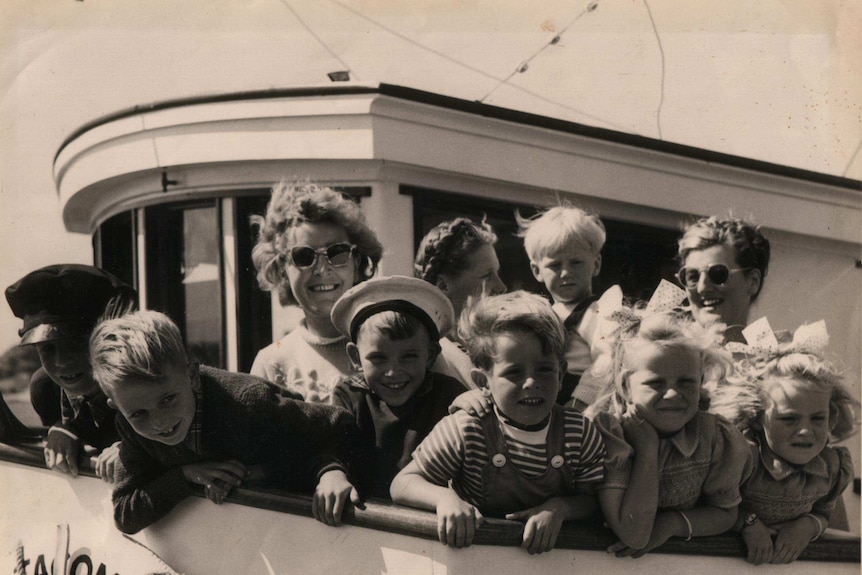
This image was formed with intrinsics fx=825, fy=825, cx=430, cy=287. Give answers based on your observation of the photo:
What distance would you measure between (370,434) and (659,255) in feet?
3.59

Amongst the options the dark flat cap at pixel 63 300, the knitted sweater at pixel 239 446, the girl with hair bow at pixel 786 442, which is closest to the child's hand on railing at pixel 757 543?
the girl with hair bow at pixel 786 442

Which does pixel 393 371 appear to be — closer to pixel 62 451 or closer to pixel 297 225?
pixel 297 225

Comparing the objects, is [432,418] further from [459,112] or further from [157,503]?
[459,112]

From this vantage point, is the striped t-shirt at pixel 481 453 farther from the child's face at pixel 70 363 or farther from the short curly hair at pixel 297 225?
the child's face at pixel 70 363

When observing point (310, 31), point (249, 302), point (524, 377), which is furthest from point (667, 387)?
point (310, 31)

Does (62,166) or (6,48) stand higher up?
(6,48)

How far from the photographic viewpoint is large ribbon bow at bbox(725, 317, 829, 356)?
6.10 ft

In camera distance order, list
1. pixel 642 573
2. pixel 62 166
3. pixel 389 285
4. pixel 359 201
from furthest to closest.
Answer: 1. pixel 62 166
2. pixel 359 201
3. pixel 389 285
4. pixel 642 573

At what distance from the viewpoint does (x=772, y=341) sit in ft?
6.24

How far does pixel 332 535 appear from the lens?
173 cm

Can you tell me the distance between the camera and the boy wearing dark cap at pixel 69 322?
6.68ft

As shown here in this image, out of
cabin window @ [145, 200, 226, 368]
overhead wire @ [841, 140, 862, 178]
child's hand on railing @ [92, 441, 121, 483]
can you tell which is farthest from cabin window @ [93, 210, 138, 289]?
overhead wire @ [841, 140, 862, 178]

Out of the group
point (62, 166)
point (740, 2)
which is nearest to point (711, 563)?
point (740, 2)

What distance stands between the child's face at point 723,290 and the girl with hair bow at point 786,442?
0.96 ft
